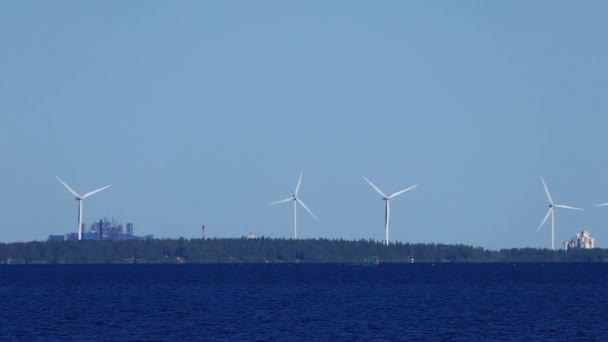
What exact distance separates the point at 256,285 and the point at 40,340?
343 ft

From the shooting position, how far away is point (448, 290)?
6978 inches

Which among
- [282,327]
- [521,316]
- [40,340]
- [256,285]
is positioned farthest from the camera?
[256,285]

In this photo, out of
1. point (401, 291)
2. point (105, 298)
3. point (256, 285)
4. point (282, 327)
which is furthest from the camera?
point (256, 285)

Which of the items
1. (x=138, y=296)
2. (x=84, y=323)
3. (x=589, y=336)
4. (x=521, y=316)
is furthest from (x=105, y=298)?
(x=589, y=336)

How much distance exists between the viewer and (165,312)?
124 metres

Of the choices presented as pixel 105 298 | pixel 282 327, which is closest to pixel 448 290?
pixel 105 298

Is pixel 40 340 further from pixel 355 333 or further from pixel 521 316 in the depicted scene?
pixel 521 316

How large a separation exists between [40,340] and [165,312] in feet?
97.0

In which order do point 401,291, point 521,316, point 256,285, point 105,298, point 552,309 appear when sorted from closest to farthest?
point 521,316, point 552,309, point 105,298, point 401,291, point 256,285

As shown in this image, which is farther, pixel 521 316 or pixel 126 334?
pixel 521 316

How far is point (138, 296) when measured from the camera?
519 ft

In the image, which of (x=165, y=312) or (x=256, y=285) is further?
(x=256, y=285)

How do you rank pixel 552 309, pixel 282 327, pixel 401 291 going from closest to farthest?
1. pixel 282 327
2. pixel 552 309
3. pixel 401 291

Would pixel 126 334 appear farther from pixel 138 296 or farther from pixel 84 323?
pixel 138 296
